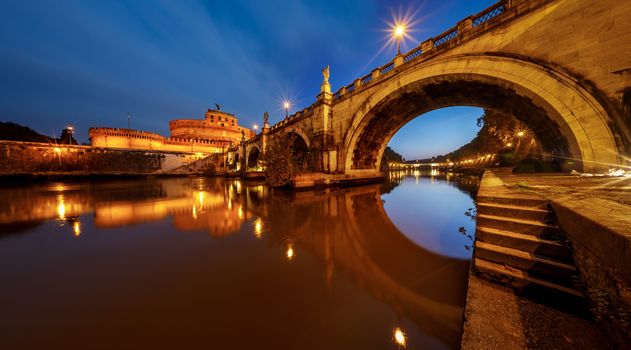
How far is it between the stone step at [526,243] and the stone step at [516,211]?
338mm

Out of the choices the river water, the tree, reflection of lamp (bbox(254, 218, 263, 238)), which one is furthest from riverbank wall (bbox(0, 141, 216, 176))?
reflection of lamp (bbox(254, 218, 263, 238))

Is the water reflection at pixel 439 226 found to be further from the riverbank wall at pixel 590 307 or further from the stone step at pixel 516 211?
the riverbank wall at pixel 590 307

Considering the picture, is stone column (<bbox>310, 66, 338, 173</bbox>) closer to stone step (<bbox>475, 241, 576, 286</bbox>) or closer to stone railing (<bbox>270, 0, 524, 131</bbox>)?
stone railing (<bbox>270, 0, 524, 131</bbox>)

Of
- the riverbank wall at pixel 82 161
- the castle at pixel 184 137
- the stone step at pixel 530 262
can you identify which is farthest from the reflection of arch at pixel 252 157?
the stone step at pixel 530 262

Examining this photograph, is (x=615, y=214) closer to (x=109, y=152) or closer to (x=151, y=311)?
(x=151, y=311)

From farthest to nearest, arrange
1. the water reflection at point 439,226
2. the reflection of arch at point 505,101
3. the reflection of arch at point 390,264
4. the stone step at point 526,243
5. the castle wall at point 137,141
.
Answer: the castle wall at point 137,141 → the reflection of arch at point 505,101 → the water reflection at point 439,226 → the reflection of arch at point 390,264 → the stone step at point 526,243

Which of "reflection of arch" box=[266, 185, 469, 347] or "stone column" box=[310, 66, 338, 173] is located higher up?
"stone column" box=[310, 66, 338, 173]

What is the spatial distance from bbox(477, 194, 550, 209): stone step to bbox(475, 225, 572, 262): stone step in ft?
1.79

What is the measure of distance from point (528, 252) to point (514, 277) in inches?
15.8

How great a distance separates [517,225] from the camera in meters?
2.36

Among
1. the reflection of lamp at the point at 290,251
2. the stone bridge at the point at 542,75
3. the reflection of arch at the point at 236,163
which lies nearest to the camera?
the reflection of lamp at the point at 290,251

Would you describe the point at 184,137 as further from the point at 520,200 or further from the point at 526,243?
the point at 526,243

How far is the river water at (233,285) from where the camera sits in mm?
1773

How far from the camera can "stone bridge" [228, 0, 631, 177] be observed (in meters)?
5.30
